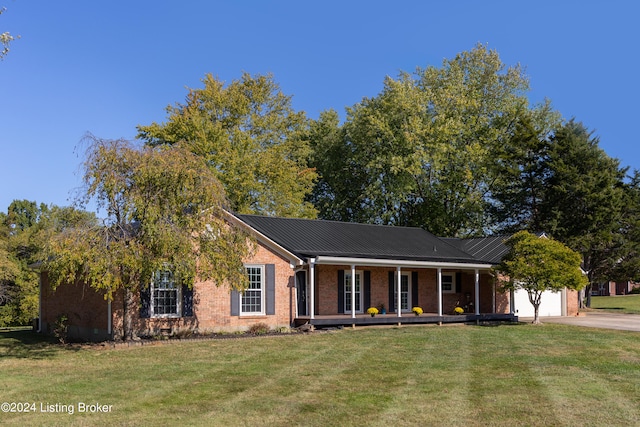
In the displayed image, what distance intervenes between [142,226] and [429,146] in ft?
90.1

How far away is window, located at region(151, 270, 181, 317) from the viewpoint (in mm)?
20469

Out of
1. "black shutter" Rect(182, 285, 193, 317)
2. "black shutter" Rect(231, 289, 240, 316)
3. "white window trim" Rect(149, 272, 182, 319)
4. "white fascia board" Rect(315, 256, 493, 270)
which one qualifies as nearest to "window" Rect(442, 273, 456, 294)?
"white fascia board" Rect(315, 256, 493, 270)

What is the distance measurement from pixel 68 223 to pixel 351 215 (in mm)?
31230

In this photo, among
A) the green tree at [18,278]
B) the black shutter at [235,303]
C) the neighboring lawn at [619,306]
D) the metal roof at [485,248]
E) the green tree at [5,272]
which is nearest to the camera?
the black shutter at [235,303]

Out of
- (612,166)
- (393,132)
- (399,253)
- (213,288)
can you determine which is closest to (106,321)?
(213,288)

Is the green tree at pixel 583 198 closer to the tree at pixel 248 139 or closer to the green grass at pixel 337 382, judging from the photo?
the tree at pixel 248 139

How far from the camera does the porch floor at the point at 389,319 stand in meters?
23.3

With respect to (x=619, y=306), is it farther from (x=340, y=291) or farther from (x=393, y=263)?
(x=340, y=291)

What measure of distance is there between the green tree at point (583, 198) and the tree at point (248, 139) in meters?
15.4

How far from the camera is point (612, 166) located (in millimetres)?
40906

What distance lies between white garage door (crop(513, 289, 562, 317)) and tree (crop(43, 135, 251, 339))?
59.3 feet

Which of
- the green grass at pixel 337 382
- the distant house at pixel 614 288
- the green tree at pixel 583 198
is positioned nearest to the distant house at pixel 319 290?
the green grass at pixel 337 382

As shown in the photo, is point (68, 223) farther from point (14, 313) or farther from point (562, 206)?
point (562, 206)

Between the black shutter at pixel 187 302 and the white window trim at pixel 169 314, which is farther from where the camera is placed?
the black shutter at pixel 187 302
